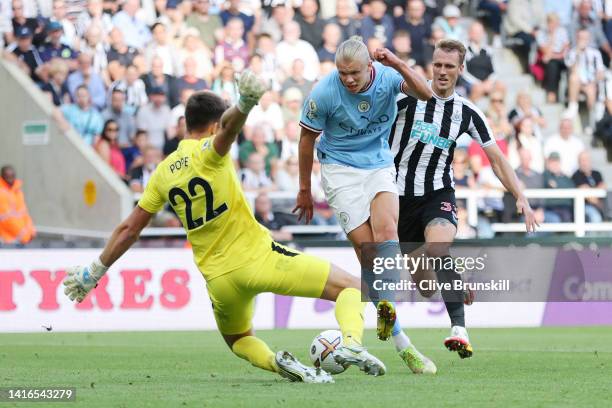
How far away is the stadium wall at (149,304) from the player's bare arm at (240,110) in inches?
330

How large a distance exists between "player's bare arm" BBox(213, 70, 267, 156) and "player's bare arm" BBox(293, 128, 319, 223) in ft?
5.27

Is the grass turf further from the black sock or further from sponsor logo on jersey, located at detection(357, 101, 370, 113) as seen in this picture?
sponsor logo on jersey, located at detection(357, 101, 370, 113)

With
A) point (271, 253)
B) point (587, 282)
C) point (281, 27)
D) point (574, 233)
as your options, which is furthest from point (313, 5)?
point (271, 253)

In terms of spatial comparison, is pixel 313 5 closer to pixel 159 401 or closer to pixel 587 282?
pixel 587 282

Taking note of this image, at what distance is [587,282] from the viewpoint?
55.5 ft

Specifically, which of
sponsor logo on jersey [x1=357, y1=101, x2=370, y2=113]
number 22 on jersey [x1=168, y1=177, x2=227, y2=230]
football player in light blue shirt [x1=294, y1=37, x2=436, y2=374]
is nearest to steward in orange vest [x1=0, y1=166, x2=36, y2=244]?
football player in light blue shirt [x1=294, y1=37, x2=436, y2=374]

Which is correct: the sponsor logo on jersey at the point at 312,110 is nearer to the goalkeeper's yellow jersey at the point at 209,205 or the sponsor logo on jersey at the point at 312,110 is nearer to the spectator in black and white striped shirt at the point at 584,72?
the goalkeeper's yellow jersey at the point at 209,205

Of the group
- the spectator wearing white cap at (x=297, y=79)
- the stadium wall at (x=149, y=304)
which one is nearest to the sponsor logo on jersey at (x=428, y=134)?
the stadium wall at (x=149, y=304)

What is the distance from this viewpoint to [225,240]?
862 centimetres

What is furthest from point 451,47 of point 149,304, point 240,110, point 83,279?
point 149,304

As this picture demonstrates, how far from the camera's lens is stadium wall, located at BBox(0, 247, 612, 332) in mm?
16578

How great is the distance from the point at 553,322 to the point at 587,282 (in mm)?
753

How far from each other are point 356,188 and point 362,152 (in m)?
0.27

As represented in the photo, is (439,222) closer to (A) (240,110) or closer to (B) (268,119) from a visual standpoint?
(A) (240,110)
